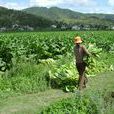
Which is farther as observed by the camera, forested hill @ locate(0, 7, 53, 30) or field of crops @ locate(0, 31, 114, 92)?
forested hill @ locate(0, 7, 53, 30)

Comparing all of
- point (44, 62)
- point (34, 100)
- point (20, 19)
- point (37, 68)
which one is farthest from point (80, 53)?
point (20, 19)

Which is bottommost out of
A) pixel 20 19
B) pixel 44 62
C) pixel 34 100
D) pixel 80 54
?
pixel 20 19

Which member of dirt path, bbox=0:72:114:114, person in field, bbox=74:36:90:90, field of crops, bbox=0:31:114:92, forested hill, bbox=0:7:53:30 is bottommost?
forested hill, bbox=0:7:53:30

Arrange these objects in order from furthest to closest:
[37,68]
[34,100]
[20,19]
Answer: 1. [20,19]
2. [37,68]
3. [34,100]

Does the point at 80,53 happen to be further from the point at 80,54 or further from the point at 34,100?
the point at 34,100

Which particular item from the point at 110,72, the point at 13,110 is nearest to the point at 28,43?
the point at 110,72

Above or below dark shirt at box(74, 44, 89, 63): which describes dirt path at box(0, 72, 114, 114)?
below

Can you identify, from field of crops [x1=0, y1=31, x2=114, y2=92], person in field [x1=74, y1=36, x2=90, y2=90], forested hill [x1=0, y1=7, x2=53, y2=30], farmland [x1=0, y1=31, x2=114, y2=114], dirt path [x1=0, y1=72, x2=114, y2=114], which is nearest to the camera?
dirt path [x1=0, y1=72, x2=114, y2=114]

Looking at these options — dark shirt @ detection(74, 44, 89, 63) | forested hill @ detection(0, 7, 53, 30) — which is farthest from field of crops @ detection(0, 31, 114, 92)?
forested hill @ detection(0, 7, 53, 30)

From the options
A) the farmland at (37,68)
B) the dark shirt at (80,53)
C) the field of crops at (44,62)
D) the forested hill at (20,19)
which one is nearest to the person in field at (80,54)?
the dark shirt at (80,53)

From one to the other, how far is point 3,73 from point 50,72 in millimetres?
1708

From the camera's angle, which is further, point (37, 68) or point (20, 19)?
point (20, 19)

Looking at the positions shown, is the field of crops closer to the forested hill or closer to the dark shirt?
the dark shirt

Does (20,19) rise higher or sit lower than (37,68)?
lower
